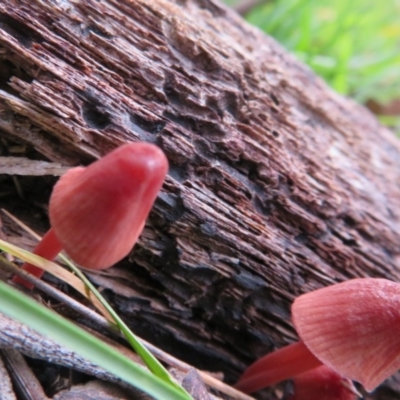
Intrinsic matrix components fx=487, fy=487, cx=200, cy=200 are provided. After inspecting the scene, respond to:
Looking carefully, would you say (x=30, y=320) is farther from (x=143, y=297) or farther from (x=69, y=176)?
(x=143, y=297)

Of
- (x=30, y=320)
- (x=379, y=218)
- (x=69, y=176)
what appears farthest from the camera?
(x=379, y=218)

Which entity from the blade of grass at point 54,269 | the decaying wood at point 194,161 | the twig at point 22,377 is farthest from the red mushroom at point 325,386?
the twig at point 22,377

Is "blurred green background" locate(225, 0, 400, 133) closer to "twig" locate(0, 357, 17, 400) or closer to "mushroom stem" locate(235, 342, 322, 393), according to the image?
"mushroom stem" locate(235, 342, 322, 393)

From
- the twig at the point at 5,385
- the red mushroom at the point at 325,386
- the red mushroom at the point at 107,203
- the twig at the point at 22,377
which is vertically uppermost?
the red mushroom at the point at 107,203

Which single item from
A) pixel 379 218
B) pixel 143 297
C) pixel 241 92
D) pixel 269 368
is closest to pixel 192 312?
pixel 143 297

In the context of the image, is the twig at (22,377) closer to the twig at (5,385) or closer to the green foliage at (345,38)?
the twig at (5,385)

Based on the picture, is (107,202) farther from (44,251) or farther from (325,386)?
(325,386)
